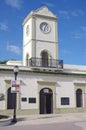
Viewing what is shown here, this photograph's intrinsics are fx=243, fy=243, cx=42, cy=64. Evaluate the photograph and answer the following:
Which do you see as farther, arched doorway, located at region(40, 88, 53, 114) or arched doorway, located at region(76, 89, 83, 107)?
arched doorway, located at region(76, 89, 83, 107)

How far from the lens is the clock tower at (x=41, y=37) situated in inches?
1062

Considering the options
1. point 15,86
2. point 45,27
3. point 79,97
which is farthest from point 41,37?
point 15,86

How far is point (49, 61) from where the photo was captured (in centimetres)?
2692

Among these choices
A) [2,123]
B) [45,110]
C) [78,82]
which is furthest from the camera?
[78,82]

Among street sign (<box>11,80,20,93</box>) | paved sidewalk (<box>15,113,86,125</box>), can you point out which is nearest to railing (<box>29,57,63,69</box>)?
street sign (<box>11,80,20,93</box>)

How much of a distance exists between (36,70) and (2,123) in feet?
29.3

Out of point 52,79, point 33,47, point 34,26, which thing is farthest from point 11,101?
point 34,26

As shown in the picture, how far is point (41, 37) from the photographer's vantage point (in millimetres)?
27594

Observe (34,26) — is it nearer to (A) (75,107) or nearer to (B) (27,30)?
(B) (27,30)

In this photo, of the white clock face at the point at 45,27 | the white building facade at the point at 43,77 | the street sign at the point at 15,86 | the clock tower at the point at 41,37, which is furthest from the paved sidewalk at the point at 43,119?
the white clock face at the point at 45,27

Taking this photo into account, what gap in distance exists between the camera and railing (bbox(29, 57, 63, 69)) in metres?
25.7

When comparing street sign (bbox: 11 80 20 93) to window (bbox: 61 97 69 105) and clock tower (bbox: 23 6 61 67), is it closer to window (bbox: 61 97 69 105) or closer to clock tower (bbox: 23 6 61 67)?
clock tower (bbox: 23 6 61 67)

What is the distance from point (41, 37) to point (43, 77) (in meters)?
4.97

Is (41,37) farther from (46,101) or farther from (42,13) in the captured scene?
(46,101)
